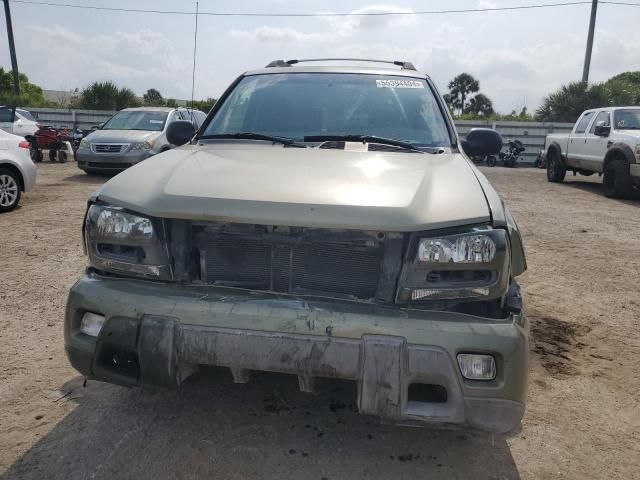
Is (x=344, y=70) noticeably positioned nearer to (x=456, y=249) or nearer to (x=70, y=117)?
(x=456, y=249)

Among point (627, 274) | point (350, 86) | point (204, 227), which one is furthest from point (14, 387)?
point (627, 274)

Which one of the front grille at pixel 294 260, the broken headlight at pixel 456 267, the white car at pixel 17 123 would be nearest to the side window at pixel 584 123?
the broken headlight at pixel 456 267

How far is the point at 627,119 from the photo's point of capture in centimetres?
1125

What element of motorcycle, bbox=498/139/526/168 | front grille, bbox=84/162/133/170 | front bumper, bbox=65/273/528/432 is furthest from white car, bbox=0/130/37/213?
motorcycle, bbox=498/139/526/168

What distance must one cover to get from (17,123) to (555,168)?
14.9 meters

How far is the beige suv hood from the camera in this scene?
2.16m

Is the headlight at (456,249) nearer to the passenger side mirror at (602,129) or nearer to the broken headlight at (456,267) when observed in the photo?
the broken headlight at (456,267)

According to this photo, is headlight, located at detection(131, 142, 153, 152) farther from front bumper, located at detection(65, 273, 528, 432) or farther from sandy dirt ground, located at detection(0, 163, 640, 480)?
front bumper, located at detection(65, 273, 528, 432)

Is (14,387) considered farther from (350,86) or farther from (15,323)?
(350,86)

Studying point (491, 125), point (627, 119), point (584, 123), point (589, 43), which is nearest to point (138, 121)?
point (584, 123)

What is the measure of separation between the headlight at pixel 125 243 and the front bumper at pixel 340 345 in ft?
0.50

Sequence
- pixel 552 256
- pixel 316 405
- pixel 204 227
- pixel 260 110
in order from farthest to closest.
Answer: pixel 552 256
pixel 260 110
pixel 316 405
pixel 204 227

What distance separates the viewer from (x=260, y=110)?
361cm

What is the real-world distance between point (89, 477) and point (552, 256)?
545 centimetres
